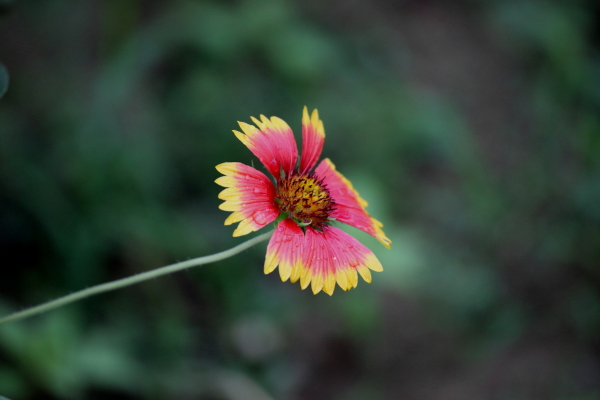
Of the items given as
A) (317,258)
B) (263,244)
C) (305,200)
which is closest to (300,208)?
(305,200)

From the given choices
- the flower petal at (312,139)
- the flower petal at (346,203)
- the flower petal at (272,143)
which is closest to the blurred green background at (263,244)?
the flower petal at (272,143)

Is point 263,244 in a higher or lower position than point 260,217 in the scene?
higher

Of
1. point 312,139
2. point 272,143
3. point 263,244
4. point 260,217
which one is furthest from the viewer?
point 263,244

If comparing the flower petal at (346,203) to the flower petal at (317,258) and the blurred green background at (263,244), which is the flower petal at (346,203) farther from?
the blurred green background at (263,244)

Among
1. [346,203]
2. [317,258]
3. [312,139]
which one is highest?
[312,139]

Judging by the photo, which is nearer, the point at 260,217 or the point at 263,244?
the point at 260,217

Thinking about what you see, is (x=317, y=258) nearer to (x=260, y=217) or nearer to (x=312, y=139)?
(x=260, y=217)

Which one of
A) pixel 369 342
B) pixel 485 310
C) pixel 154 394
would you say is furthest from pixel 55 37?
pixel 485 310

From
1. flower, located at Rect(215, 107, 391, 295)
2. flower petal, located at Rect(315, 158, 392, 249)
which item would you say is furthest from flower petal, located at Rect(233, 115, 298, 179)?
flower petal, located at Rect(315, 158, 392, 249)
